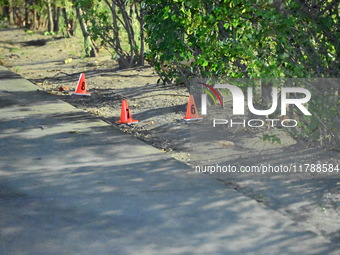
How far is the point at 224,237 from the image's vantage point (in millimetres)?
5703

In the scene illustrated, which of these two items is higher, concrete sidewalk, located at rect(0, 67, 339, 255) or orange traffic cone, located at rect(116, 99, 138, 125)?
orange traffic cone, located at rect(116, 99, 138, 125)

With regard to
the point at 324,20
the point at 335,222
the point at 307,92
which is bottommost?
the point at 335,222

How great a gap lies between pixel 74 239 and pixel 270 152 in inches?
139

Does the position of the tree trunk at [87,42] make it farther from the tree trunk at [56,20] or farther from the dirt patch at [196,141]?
the tree trunk at [56,20]

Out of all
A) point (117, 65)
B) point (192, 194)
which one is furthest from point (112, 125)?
point (117, 65)

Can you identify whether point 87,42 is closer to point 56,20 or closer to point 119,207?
point 56,20

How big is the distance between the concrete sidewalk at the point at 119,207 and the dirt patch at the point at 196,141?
0.26 metres

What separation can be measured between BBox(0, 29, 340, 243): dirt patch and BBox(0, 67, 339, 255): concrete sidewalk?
26 cm

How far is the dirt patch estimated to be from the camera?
6594 mm

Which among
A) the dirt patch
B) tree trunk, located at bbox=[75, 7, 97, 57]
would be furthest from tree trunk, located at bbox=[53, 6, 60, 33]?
the dirt patch

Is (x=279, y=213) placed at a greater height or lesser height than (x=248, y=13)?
lesser

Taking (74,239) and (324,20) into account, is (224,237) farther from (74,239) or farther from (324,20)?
(324,20)

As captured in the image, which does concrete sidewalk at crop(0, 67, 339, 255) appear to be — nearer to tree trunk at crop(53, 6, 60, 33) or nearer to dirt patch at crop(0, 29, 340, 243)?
dirt patch at crop(0, 29, 340, 243)

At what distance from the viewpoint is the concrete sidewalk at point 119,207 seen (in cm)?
554
